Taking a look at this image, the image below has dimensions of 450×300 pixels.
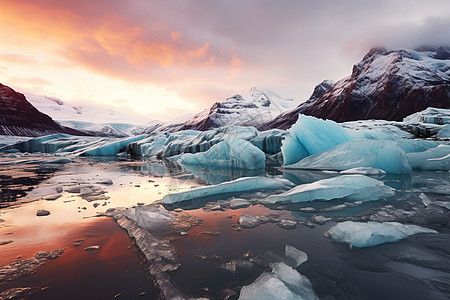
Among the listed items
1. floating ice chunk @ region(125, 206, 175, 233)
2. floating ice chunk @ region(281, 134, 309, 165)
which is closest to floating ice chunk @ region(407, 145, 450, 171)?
floating ice chunk @ region(281, 134, 309, 165)

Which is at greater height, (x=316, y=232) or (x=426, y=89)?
(x=426, y=89)

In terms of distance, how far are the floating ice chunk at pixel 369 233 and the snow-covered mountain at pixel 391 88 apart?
241 feet

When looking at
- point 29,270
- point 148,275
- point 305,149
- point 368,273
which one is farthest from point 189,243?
point 305,149

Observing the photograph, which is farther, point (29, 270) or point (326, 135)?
point (326, 135)

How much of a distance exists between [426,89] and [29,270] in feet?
265

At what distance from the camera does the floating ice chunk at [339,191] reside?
3.74 metres

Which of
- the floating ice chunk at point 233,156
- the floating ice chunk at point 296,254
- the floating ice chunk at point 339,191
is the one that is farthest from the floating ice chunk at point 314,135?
the floating ice chunk at point 296,254

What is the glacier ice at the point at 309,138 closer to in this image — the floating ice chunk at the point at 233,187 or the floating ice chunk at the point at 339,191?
the floating ice chunk at the point at 233,187

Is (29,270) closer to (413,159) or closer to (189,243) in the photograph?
(189,243)

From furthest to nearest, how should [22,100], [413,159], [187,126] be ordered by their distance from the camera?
[187,126] < [22,100] < [413,159]

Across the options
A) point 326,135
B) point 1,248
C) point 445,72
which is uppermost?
point 445,72

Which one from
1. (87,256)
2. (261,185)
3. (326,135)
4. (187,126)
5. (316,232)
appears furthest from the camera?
(187,126)

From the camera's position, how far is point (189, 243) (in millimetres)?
2248

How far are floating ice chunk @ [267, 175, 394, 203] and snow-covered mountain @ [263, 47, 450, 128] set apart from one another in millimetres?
71507
